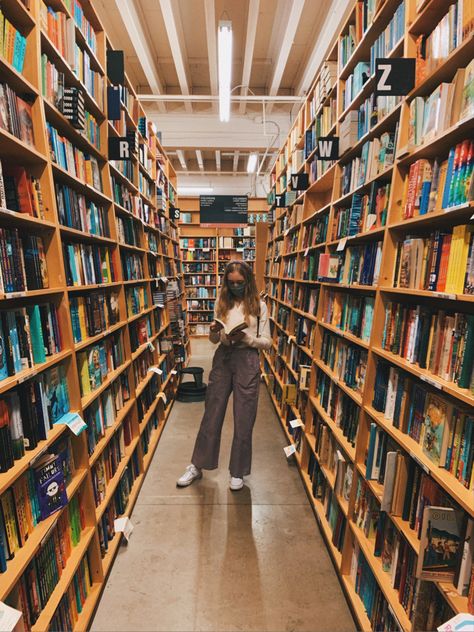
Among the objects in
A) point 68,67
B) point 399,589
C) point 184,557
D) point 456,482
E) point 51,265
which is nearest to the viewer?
point 456,482

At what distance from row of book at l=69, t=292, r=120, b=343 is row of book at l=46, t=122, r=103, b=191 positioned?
60cm

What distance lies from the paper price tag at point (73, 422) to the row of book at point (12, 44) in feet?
4.27

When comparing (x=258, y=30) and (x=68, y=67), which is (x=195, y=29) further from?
(x=68, y=67)

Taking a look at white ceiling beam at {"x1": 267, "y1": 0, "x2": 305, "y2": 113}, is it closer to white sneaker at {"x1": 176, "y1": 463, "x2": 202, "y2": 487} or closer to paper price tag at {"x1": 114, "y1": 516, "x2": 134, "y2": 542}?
white sneaker at {"x1": 176, "y1": 463, "x2": 202, "y2": 487}

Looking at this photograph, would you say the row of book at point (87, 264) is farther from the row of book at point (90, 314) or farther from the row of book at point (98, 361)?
the row of book at point (98, 361)

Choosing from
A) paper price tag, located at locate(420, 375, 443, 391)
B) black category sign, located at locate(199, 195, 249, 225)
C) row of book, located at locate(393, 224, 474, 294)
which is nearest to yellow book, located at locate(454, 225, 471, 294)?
row of book, located at locate(393, 224, 474, 294)

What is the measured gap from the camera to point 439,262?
1.07m

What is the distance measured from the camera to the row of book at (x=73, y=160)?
54.7 inches

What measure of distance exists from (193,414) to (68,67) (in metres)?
3.19

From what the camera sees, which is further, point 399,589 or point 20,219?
point 399,589

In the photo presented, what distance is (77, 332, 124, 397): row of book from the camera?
161 cm

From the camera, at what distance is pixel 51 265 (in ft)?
4.31

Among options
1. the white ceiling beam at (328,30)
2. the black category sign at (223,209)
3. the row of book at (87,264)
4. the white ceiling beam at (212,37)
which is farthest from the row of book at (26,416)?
the black category sign at (223,209)

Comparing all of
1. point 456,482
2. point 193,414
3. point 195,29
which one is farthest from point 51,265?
point 195,29
